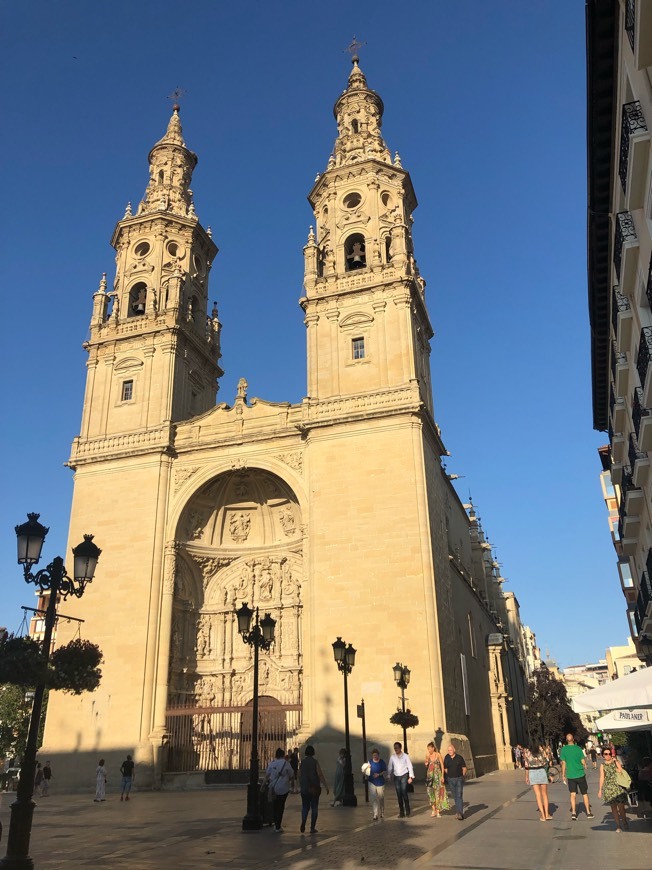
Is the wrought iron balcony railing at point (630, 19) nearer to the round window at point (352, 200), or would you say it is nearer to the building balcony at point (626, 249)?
the building balcony at point (626, 249)

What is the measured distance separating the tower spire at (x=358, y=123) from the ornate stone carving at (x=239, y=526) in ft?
63.2

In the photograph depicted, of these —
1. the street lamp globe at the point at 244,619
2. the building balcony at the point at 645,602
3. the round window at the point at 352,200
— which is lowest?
the street lamp globe at the point at 244,619

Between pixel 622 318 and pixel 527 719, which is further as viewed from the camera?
pixel 527 719

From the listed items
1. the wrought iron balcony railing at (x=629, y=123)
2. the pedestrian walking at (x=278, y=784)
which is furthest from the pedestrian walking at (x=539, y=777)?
the wrought iron balcony railing at (x=629, y=123)

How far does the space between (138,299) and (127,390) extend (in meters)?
5.93

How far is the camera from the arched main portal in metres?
27.9

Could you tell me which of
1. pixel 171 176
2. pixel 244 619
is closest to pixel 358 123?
pixel 171 176

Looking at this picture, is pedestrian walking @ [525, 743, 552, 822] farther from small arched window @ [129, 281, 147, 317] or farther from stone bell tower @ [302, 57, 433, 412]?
small arched window @ [129, 281, 147, 317]

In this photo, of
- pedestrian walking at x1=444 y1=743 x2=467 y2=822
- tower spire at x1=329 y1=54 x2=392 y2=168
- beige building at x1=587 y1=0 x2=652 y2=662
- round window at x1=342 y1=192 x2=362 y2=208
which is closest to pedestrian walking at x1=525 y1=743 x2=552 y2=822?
pedestrian walking at x1=444 y1=743 x2=467 y2=822

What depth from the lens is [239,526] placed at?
106 feet

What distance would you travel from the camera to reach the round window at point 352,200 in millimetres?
35219

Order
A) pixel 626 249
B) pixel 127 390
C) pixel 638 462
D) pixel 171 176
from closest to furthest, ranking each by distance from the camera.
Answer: pixel 626 249 < pixel 638 462 < pixel 127 390 < pixel 171 176

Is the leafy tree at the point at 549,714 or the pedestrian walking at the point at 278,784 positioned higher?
the leafy tree at the point at 549,714

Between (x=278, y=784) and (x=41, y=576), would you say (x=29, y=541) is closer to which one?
(x=41, y=576)
